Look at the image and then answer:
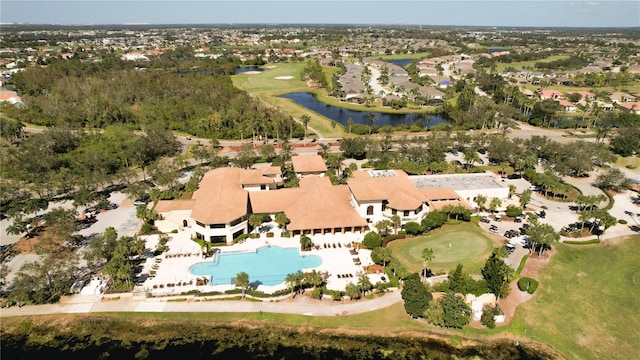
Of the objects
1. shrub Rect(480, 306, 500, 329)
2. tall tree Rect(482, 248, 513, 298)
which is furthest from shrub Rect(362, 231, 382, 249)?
shrub Rect(480, 306, 500, 329)

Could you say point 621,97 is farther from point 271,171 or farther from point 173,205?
point 173,205

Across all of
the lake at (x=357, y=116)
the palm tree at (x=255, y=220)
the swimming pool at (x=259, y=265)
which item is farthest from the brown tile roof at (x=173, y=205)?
the lake at (x=357, y=116)

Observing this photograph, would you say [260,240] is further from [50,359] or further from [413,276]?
[50,359]

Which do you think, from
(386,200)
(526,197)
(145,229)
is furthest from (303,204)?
(526,197)

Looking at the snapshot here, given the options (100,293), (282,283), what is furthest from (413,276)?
(100,293)

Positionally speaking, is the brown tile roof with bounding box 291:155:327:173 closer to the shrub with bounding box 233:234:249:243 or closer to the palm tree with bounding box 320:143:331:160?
the palm tree with bounding box 320:143:331:160

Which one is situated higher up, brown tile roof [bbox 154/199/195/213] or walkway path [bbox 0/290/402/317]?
brown tile roof [bbox 154/199/195/213]

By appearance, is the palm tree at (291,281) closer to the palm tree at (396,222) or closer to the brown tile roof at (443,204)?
the palm tree at (396,222)
